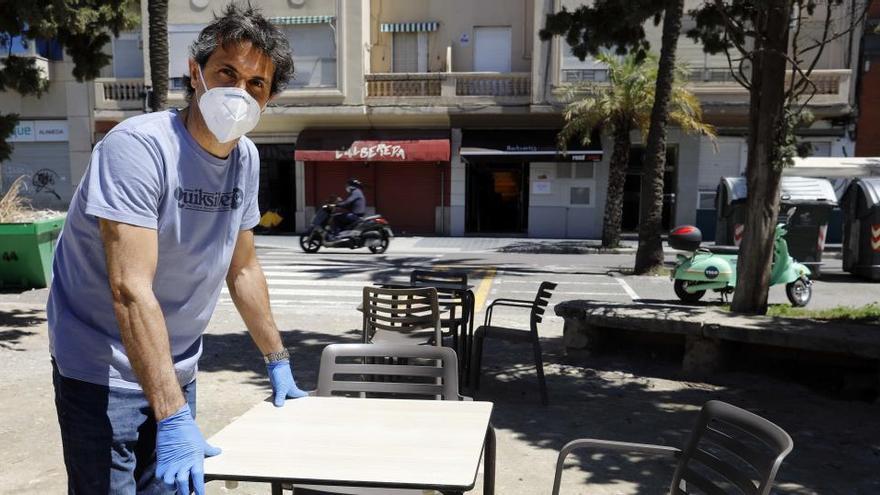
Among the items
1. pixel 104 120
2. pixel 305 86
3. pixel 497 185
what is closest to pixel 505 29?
pixel 497 185

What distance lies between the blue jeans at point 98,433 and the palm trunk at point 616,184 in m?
15.6

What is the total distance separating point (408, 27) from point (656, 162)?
38.3 ft

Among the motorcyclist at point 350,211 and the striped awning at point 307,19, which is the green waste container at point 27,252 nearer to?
the motorcyclist at point 350,211

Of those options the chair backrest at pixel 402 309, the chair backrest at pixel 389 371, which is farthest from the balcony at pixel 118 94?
the chair backrest at pixel 389 371

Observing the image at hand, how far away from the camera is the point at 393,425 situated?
231 cm

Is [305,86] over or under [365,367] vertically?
over

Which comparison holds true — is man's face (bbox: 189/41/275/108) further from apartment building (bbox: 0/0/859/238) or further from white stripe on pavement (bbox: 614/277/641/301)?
apartment building (bbox: 0/0/859/238)

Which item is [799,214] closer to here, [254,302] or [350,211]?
[350,211]

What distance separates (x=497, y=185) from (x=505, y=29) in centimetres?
470

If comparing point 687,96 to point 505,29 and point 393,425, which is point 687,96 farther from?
point 393,425

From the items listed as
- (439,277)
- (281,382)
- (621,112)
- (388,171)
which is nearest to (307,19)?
(388,171)

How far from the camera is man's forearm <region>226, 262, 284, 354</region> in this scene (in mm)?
2513

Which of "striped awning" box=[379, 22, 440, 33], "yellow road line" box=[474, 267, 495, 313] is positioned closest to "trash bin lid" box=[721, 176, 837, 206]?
"yellow road line" box=[474, 267, 495, 313]

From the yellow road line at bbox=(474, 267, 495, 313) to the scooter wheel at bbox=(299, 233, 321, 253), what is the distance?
430 cm
